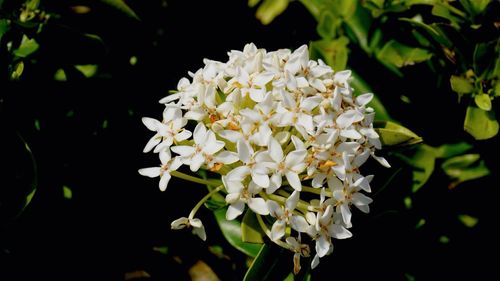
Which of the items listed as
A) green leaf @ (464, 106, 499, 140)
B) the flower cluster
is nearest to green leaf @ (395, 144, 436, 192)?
green leaf @ (464, 106, 499, 140)

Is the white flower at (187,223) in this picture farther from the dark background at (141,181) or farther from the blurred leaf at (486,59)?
the blurred leaf at (486,59)

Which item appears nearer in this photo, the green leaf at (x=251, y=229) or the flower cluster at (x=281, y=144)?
the flower cluster at (x=281, y=144)

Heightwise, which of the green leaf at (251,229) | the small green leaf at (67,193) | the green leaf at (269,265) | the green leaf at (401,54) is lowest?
the green leaf at (269,265)

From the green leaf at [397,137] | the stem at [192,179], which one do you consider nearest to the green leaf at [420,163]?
the green leaf at [397,137]

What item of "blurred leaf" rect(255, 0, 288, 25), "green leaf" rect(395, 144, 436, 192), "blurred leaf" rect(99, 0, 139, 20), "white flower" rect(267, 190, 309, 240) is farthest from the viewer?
"blurred leaf" rect(255, 0, 288, 25)

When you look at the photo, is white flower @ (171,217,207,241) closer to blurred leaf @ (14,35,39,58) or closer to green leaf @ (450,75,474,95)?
blurred leaf @ (14,35,39,58)

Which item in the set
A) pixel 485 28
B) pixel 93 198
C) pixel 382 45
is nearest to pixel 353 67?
pixel 382 45
